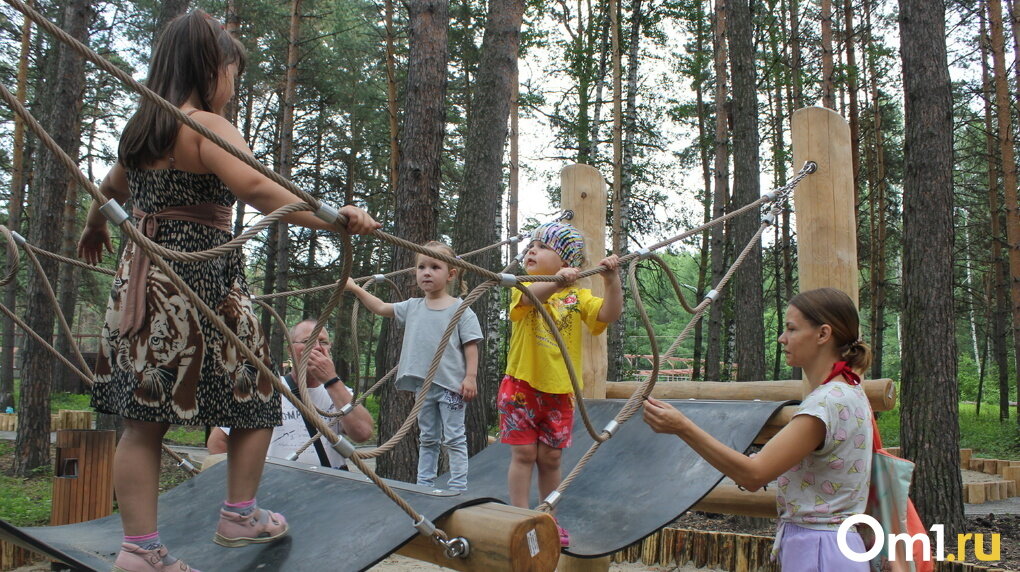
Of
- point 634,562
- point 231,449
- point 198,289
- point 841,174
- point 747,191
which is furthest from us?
point 747,191

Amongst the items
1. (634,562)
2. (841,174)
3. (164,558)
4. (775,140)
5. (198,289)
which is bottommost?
(634,562)

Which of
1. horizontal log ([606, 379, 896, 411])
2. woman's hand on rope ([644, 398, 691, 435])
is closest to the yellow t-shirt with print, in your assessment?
horizontal log ([606, 379, 896, 411])

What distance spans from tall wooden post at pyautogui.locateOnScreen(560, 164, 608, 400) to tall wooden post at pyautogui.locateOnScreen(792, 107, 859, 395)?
1156 mm

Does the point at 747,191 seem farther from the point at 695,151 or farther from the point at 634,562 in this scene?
the point at 695,151

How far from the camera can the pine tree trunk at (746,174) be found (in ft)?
27.2

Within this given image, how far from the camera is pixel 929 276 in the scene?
5.28 meters

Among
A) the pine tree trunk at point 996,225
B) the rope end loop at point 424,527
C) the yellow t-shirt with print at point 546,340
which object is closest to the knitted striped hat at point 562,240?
the yellow t-shirt with print at point 546,340

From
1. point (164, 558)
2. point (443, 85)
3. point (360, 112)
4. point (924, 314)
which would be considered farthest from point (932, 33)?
point (360, 112)

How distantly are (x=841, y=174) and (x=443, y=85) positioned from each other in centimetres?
277

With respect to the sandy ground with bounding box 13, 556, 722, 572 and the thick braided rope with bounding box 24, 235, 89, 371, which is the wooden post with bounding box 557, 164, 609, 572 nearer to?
the sandy ground with bounding box 13, 556, 722, 572

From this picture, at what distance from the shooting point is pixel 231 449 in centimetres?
193

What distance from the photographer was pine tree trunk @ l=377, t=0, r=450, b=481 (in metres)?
5.07

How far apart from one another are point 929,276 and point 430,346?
11.7 ft

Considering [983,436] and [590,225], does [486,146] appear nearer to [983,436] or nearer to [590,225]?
[590,225]
